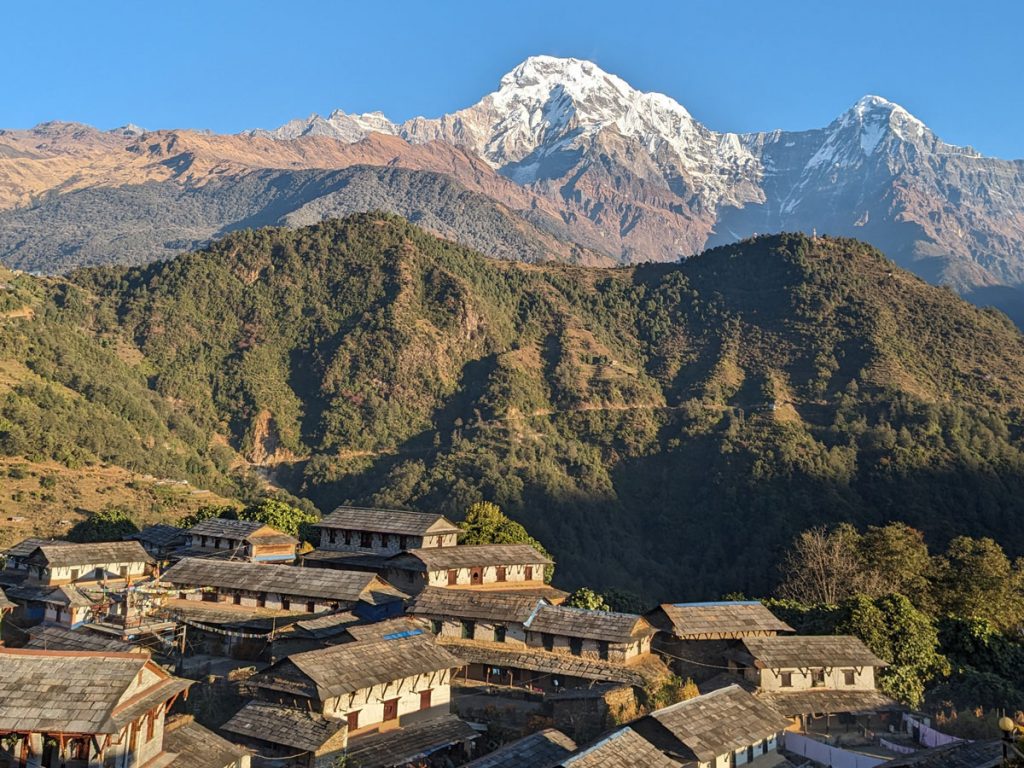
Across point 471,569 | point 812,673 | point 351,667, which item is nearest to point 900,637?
point 812,673

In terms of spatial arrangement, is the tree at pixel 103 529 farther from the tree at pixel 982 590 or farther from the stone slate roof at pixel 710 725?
the tree at pixel 982 590

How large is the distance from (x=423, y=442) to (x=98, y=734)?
114m

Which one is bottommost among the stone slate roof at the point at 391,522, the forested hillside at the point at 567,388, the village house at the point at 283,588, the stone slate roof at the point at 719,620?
the stone slate roof at the point at 719,620

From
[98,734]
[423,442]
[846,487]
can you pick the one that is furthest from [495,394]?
[98,734]

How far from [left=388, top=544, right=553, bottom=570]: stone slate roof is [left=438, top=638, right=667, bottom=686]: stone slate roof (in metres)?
9.91

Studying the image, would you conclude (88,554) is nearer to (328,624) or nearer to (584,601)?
(328,624)

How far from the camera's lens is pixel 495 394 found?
14125cm

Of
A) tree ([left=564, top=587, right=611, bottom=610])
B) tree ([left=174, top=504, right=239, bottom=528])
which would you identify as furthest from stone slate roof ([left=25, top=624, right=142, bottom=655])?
tree ([left=174, top=504, right=239, bottom=528])

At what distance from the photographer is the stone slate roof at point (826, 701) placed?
Result: 3963 cm

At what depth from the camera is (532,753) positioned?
96.5 ft

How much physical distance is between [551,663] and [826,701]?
1241cm

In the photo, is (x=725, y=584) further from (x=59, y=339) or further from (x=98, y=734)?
(x=59, y=339)

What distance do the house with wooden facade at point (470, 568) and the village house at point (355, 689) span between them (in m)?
17.4

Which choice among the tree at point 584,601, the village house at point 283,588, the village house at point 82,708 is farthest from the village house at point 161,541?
the village house at point 82,708
